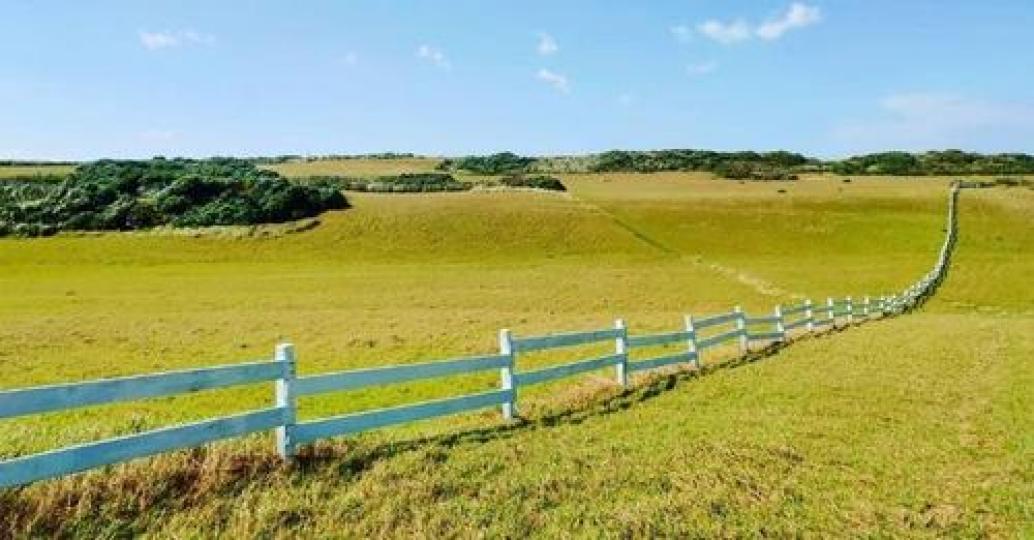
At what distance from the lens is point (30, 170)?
15425 cm

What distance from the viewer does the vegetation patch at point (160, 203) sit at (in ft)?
291

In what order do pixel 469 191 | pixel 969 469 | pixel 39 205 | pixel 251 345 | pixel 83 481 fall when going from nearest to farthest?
pixel 83 481, pixel 969 469, pixel 251 345, pixel 39 205, pixel 469 191

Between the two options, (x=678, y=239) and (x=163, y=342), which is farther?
(x=678, y=239)

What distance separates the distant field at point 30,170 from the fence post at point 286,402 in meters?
148

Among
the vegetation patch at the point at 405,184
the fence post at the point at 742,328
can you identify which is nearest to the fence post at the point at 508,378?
the fence post at the point at 742,328

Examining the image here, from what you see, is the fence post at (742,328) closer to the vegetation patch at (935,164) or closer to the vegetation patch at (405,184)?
the vegetation patch at (405,184)

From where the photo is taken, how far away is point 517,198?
337ft

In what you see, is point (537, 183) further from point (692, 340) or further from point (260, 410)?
point (260, 410)

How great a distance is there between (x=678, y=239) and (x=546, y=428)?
73.2m

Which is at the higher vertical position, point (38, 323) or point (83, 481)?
point (83, 481)

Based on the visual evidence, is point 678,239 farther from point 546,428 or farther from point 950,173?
point 950,173

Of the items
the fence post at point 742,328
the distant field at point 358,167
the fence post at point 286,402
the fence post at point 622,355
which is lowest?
the fence post at point 742,328

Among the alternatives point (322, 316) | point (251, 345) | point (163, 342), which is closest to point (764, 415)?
point (251, 345)

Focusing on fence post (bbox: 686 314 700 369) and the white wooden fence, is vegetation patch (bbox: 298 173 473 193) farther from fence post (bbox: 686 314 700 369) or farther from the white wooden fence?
the white wooden fence
